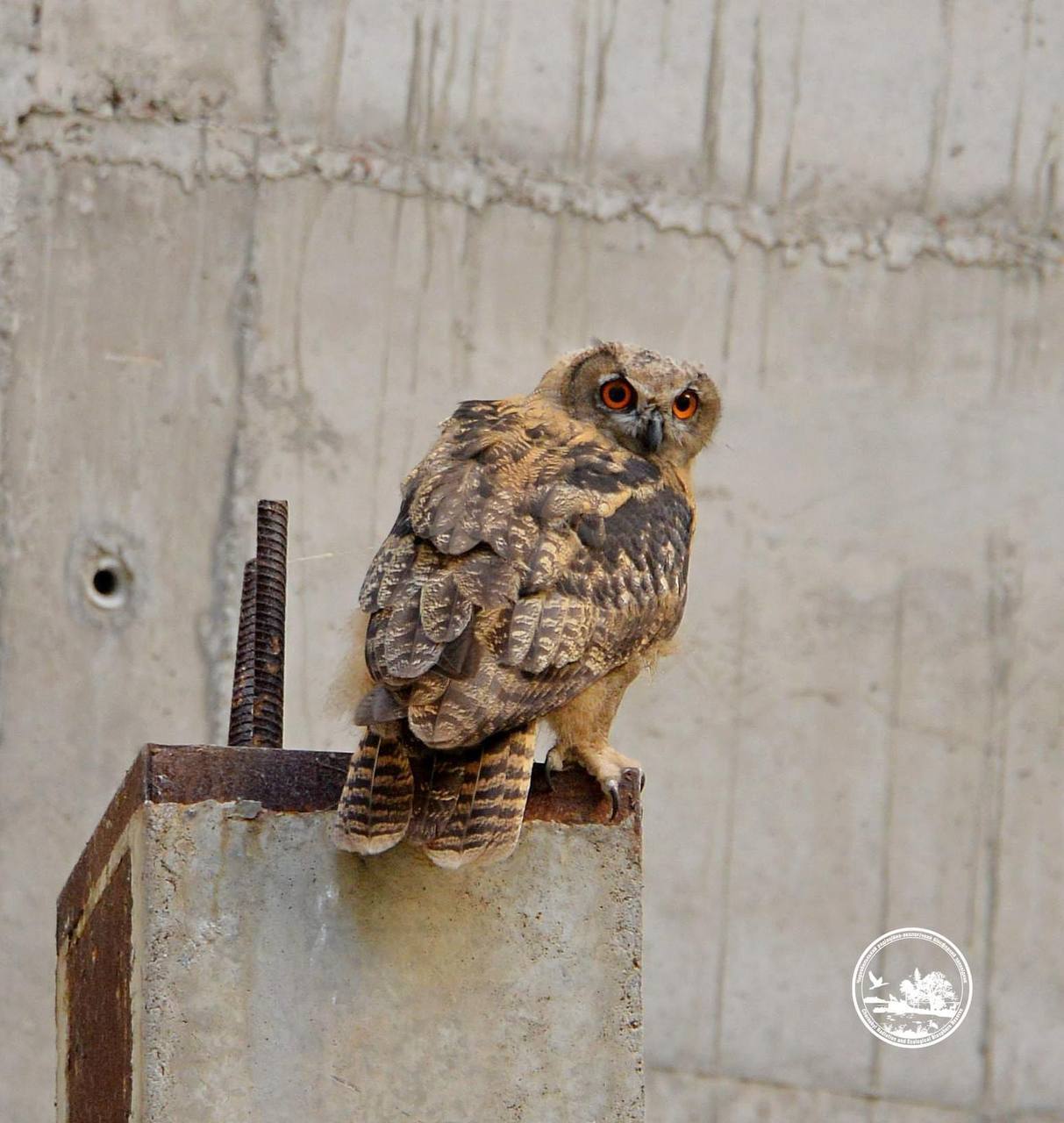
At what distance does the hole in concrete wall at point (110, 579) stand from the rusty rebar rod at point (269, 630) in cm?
336

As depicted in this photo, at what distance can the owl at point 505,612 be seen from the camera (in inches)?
169

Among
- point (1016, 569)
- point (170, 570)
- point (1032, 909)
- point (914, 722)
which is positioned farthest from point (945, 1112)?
point (170, 570)

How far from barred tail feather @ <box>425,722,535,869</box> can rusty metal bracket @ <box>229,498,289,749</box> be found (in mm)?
773

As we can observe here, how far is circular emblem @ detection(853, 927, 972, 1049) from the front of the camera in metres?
8.93

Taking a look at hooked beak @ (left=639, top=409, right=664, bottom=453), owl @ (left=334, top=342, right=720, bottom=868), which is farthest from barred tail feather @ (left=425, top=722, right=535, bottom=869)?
hooked beak @ (left=639, top=409, right=664, bottom=453)

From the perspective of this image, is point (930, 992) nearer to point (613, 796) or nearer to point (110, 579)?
point (110, 579)

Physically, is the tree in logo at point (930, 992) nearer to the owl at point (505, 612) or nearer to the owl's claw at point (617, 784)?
the owl at point (505, 612)

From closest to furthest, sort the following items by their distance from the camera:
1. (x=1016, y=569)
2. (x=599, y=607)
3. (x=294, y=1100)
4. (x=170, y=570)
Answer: (x=294, y=1100) < (x=599, y=607) < (x=170, y=570) < (x=1016, y=569)

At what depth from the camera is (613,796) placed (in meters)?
4.63

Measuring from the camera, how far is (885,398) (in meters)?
9.33

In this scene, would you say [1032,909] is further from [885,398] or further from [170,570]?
[170,570]

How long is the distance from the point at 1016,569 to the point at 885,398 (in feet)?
3.03

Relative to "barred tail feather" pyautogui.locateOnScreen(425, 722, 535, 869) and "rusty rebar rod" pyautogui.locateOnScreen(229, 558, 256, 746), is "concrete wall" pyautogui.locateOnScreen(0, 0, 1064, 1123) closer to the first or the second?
"rusty rebar rod" pyautogui.locateOnScreen(229, 558, 256, 746)

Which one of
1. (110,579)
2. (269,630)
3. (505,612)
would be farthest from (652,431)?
(110,579)
